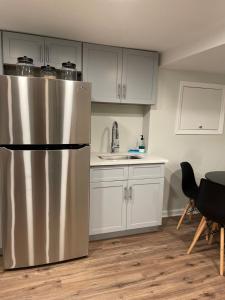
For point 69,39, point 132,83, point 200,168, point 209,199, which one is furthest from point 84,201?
point 200,168

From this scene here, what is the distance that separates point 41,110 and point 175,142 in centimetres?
205

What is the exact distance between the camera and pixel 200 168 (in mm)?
3623

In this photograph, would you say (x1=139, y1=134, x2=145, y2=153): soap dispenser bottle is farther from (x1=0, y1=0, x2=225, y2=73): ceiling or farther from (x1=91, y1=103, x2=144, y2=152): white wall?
(x1=0, y1=0, x2=225, y2=73): ceiling

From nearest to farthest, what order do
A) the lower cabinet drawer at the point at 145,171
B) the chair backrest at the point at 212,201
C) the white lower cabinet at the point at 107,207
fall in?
1. the chair backrest at the point at 212,201
2. the white lower cabinet at the point at 107,207
3. the lower cabinet drawer at the point at 145,171

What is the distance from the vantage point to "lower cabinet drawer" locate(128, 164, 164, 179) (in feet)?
9.01

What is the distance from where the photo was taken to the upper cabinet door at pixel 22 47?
92.5 inches

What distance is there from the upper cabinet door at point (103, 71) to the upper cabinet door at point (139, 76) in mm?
81

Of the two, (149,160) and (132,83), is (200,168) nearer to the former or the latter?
(149,160)

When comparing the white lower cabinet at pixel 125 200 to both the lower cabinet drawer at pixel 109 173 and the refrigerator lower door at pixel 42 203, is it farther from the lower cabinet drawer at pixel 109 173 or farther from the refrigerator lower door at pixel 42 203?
the refrigerator lower door at pixel 42 203

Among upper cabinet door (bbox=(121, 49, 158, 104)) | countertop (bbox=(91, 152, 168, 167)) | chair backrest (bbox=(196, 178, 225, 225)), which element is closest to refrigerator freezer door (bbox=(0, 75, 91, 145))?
countertop (bbox=(91, 152, 168, 167))

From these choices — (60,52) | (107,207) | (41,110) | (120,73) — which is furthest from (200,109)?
(41,110)

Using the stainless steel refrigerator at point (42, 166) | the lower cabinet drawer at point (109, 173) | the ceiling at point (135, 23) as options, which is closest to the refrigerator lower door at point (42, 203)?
the stainless steel refrigerator at point (42, 166)

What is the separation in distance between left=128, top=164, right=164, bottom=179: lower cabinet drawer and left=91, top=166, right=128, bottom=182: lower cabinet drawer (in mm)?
78

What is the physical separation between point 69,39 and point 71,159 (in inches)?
52.4
